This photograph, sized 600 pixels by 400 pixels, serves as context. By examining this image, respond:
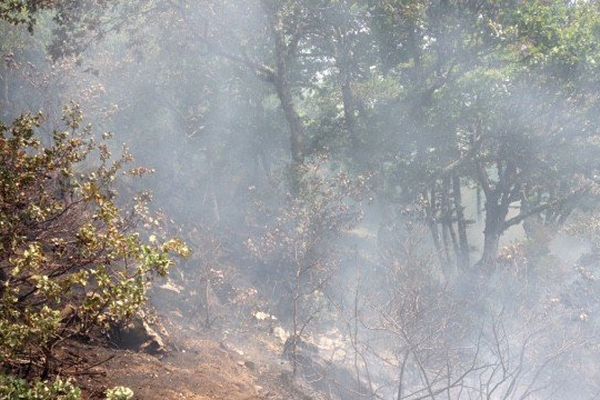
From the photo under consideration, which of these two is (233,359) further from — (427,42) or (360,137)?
(427,42)

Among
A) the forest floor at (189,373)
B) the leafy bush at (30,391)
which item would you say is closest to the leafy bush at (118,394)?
the leafy bush at (30,391)

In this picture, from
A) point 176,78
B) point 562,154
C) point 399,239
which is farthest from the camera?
point 176,78

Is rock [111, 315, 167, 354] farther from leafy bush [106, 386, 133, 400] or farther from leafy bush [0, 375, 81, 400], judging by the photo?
leafy bush [0, 375, 81, 400]

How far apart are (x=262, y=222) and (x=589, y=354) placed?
50.8 feet

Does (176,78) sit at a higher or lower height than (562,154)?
higher

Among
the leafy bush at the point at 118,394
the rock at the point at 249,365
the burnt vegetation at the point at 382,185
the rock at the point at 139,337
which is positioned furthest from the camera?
the burnt vegetation at the point at 382,185

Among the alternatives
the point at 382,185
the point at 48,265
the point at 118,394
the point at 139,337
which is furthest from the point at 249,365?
the point at 382,185

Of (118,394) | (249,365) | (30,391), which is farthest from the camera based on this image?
(249,365)

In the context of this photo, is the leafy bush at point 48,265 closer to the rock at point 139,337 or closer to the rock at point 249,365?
the rock at point 139,337

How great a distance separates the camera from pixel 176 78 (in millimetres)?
25562

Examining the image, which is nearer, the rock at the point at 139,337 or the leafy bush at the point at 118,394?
the leafy bush at the point at 118,394

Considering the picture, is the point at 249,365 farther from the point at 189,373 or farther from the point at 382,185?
the point at 382,185

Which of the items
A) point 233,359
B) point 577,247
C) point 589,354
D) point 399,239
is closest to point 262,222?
point 399,239

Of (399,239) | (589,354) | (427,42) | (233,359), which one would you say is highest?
(427,42)
